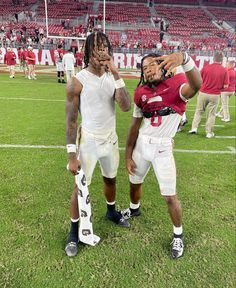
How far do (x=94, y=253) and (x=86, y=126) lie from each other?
128 centimetres

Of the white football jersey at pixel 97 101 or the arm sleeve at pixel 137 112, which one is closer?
the white football jersey at pixel 97 101

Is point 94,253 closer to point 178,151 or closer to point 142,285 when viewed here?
point 142,285

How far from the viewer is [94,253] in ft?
10.2

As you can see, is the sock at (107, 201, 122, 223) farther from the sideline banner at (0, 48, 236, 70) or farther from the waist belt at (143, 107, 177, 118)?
the sideline banner at (0, 48, 236, 70)

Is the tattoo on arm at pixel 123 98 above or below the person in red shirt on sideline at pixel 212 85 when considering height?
above

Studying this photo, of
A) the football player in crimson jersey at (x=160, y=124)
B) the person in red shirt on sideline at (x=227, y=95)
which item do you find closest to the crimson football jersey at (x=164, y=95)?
the football player in crimson jersey at (x=160, y=124)

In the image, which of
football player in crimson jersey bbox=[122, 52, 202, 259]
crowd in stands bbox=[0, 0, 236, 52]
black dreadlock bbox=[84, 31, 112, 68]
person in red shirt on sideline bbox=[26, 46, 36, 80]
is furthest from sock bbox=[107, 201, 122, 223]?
crowd in stands bbox=[0, 0, 236, 52]

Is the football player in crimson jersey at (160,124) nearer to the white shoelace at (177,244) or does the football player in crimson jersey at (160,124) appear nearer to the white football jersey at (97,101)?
the white shoelace at (177,244)

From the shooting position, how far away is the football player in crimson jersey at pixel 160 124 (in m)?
2.74

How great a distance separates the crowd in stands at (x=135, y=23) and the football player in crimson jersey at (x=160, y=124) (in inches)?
897

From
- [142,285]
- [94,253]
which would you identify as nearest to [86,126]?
[94,253]

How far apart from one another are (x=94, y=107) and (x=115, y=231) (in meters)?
1.50

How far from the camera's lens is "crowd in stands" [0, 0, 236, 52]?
1102 inches

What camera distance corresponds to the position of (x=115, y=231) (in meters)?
3.50
